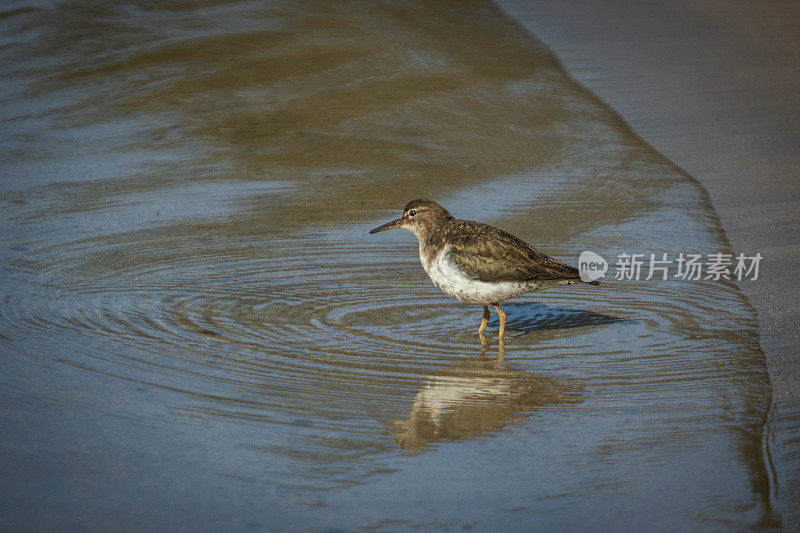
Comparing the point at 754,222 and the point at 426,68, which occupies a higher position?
the point at 426,68

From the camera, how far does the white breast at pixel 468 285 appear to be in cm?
624

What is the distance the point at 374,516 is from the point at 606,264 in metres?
4.22

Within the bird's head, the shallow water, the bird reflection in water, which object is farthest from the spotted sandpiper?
the bird reflection in water

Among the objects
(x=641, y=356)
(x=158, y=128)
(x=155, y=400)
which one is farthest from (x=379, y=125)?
(x=155, y=400)

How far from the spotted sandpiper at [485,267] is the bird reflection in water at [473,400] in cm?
59

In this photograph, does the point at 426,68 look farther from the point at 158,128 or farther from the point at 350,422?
the point at 350,422

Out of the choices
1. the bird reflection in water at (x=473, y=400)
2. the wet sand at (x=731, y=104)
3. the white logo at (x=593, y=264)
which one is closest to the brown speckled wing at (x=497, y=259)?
the bird reflection in water at (x=473, y=400)

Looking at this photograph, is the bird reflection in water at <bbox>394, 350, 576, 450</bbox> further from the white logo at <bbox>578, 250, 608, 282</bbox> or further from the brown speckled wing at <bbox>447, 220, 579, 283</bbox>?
the white logo at <bbox>578, 250, 608, 282</bbox>

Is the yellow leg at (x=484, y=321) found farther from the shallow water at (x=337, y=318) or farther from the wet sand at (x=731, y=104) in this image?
the wet sand at (x=731, y=104)

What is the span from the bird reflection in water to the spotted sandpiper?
59 centimetres

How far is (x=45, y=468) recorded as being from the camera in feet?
13.6

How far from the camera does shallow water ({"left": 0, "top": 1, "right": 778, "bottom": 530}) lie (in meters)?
4.08

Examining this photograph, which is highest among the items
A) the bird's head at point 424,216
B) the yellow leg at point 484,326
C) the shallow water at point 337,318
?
the bird's head at point 424,216

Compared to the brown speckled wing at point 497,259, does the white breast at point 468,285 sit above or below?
below
